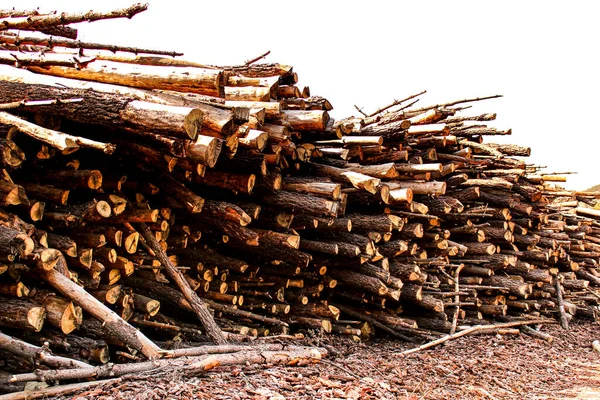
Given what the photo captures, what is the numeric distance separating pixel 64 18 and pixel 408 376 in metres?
4.46

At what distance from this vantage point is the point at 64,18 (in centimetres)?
386

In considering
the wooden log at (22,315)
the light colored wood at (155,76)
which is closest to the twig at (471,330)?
the light colored wood at (155,76)

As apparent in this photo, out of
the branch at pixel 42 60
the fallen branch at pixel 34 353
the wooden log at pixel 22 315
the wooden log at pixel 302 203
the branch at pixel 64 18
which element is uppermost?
the branch at pixel 64 18

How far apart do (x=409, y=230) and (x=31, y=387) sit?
4757 millimetres

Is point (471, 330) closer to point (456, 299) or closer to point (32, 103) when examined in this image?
point (456, 299)

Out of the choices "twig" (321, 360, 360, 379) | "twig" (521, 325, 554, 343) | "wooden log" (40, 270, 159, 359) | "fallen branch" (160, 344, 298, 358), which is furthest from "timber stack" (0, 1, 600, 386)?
"twig" (321, 360, 360, 379)

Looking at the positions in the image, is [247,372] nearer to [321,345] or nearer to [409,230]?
[321,345]

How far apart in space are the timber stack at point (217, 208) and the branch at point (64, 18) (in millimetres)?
23

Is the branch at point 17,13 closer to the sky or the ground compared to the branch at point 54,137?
closer to the sky

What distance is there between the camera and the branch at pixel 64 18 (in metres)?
3.42

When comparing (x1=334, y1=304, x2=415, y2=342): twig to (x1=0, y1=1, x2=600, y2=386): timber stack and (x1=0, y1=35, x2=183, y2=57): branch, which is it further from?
(x1=0, y1=35, x2=183, y2=57): branch

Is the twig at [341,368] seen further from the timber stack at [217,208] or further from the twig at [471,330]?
the twig at [471,330]

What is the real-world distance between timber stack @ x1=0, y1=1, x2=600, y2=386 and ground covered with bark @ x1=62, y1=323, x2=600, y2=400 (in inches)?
18.4

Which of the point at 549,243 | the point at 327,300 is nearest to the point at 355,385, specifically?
the point at 327,300
